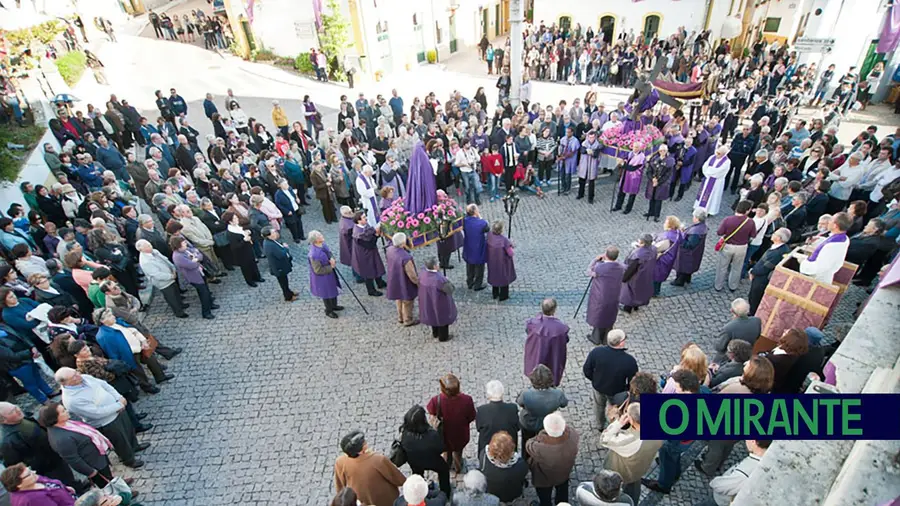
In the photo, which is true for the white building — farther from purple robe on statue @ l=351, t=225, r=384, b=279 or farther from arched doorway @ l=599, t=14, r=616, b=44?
purple robe on statue @ l=351, t=225, r=384, b=279

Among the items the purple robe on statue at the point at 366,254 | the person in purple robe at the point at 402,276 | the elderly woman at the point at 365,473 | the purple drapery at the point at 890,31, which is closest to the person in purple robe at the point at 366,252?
the purple robe on statue at the point at 366,254

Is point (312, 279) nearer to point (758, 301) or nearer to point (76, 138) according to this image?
point (758, 301)

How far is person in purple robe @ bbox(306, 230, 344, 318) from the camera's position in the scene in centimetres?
766

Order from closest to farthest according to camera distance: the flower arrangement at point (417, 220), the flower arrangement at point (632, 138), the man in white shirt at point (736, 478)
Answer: the man in white shirt at point (736, 478), the flower arrangement at point (417, 220), the flower arrangement at point (632, 138)

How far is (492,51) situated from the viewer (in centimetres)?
2505

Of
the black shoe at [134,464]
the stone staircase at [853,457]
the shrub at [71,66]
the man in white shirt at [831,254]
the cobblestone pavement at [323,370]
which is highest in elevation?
the stone staircase at [853,457]

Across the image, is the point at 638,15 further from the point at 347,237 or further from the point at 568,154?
the point at 347,237

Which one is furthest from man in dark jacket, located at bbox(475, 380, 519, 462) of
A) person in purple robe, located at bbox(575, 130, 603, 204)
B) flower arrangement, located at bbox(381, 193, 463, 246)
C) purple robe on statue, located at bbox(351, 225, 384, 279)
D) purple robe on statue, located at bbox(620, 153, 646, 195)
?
person in purple robe, located at bbox(575, 130, 603, 204)

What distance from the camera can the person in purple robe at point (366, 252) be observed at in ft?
27.3

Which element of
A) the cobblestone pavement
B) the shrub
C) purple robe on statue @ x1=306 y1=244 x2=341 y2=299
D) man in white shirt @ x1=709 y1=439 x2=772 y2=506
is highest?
the shrub

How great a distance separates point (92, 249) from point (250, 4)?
71.2 feet

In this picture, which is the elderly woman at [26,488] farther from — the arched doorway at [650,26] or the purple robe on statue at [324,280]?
the arched doorway at [650,26]

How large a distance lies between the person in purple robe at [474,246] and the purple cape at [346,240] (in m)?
2.08

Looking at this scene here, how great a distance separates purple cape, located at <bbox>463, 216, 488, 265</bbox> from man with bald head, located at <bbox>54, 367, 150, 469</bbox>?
209 inches
